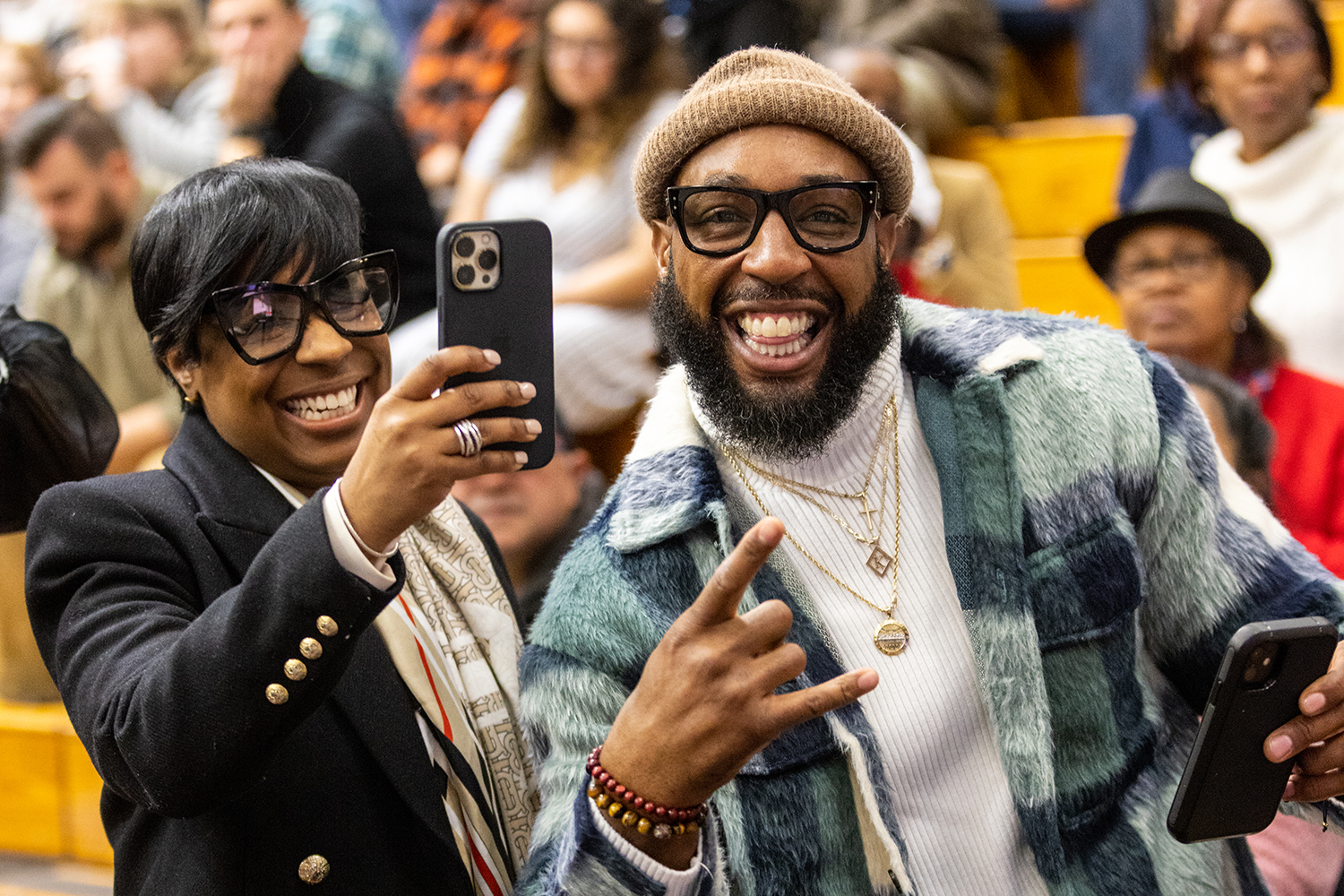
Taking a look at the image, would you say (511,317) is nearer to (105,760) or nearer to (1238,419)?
(105,760)

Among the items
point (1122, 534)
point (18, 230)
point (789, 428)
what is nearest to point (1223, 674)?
point (1122, 534)

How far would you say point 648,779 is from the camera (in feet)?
4.68

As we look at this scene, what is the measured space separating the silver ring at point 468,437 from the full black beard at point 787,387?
53 centimetres

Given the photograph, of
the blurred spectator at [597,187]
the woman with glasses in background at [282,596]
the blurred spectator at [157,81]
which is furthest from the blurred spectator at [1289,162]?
the blurred spectator at [157,81]

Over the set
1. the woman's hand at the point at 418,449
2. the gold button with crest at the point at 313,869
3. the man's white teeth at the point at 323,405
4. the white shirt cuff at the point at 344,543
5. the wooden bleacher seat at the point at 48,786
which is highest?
the woman's hand at the point at 418,449

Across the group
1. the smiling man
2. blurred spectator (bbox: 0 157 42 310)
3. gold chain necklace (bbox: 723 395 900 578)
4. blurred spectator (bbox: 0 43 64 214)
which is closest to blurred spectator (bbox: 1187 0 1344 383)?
the smiling man

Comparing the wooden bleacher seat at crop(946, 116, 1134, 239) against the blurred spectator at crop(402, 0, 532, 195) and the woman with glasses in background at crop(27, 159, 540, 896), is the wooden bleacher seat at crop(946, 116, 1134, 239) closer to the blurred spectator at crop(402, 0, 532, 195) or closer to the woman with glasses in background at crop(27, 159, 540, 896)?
the blurred spectator at crop(402, 0, 532, 195)

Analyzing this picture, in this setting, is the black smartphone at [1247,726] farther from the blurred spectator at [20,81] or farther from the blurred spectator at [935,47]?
the blurred spectator at [20,81]

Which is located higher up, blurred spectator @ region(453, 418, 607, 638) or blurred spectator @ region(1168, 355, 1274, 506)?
blurred spectator @ region(1168, 355, 1274, 506)

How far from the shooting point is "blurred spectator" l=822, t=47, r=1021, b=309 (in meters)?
4.60

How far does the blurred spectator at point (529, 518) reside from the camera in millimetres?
3070

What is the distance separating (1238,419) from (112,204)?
3083 mm

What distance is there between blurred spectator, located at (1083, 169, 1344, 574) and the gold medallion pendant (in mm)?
1911

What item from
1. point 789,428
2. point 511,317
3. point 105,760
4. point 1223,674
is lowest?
point 105,760
